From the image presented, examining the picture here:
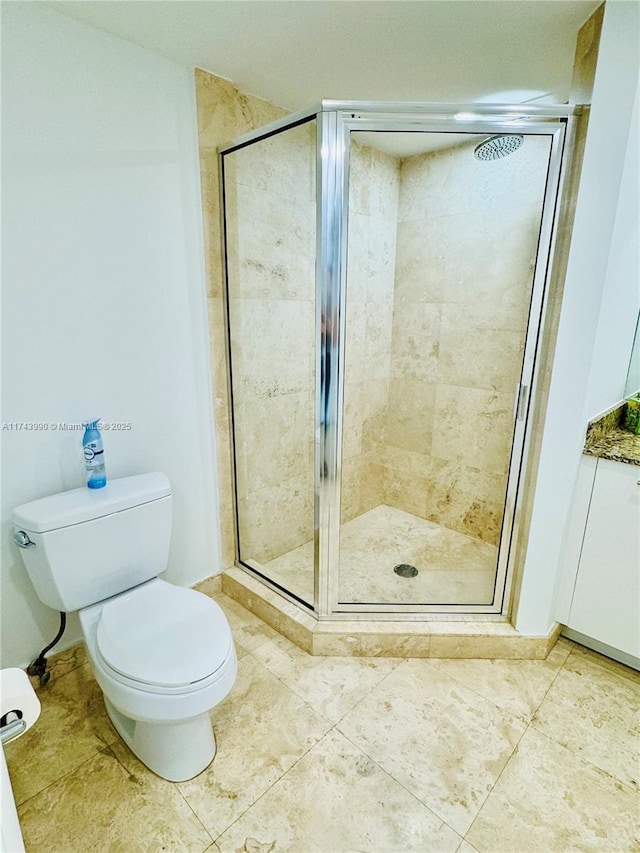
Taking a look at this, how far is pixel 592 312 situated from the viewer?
139cm

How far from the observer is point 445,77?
1.65 metres

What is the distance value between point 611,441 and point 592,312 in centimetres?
55

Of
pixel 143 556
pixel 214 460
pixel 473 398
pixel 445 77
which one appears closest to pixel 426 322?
pixel 473 398

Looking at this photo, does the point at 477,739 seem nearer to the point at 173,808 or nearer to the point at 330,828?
the point at 330,828

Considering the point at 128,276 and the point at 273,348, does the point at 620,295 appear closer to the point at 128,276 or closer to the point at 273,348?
the point at 273,348

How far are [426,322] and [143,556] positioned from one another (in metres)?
1.89

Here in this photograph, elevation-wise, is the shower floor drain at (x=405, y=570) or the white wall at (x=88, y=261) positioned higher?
the white wall at (x=88, y=261)

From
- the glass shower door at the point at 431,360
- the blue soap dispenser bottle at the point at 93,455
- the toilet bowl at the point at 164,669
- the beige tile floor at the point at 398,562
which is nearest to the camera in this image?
the toilet bowl at the point at 164,669

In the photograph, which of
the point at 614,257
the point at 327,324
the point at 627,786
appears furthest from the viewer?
the point at 327,324

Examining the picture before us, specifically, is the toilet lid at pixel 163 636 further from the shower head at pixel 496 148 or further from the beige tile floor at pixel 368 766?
the shower head at pixel 496 148

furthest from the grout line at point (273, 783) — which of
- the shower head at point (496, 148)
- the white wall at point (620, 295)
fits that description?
the shower head at point (496, 148)

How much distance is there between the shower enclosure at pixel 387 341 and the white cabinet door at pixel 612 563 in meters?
0.27

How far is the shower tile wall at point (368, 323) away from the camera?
226 cm

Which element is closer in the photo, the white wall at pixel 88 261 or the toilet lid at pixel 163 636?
the toilet lid at pixel 163 636
